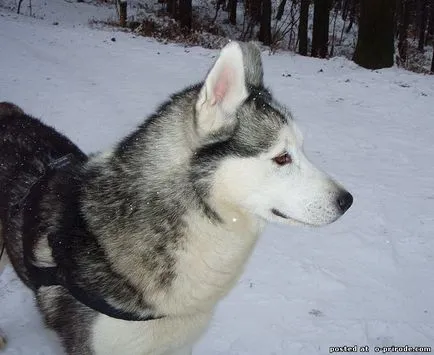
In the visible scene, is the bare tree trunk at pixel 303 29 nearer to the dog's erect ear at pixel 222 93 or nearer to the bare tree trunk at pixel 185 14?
the bare tree trunk at pixel 185 14

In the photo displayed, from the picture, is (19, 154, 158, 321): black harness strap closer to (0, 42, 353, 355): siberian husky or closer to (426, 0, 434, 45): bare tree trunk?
(0, 42, 353, 355): siberian husky

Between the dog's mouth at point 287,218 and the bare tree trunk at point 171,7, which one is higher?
the bare tree trunk at point 171,7

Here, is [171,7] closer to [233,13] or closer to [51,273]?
[233,13]

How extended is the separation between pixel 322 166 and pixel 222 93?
464 centimetres

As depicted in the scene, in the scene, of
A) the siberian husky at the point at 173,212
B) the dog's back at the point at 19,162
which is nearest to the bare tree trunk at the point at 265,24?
the dog's back at the point at 19,162

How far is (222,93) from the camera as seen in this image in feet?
7.23

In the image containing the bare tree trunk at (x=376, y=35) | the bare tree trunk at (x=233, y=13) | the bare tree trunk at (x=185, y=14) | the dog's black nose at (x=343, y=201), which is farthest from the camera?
the bare tree trunk at (x=233, y=13)

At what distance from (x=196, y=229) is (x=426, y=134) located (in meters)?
6.82

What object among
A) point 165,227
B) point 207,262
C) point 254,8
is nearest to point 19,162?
point 165,227

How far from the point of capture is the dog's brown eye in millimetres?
2264

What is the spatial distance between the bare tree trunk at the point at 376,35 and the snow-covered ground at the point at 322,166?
1.84 feet

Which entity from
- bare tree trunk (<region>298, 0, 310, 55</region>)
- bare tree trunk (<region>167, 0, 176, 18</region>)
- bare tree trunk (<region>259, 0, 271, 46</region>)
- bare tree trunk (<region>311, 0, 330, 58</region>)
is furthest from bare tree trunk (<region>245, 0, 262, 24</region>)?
bare tree trunk (<region>311, 0, 330, 58</region>)

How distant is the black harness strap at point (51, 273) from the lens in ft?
7.52

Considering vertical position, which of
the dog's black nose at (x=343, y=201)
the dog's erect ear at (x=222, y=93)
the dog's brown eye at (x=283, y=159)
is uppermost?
the dog's erect ear at (x=222, y=93)
